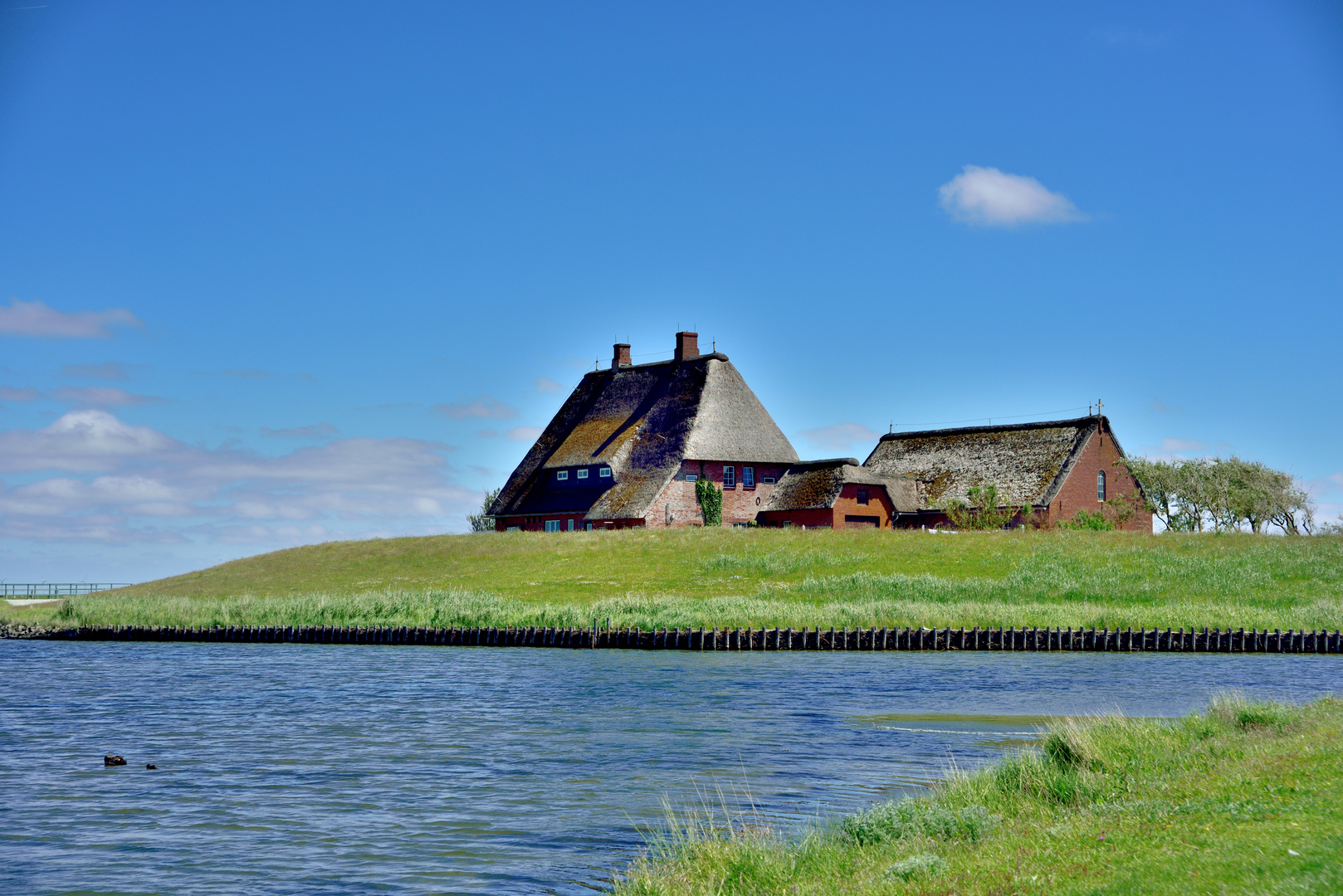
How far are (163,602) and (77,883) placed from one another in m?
46.3

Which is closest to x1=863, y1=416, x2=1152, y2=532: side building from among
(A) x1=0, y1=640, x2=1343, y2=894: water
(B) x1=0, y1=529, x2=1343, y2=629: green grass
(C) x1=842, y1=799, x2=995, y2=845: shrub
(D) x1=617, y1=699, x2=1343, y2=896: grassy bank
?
(B) x1=0, y1=529, x2=1343, y2=629: green grass

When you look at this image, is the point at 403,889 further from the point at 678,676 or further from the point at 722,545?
the point at 722,545

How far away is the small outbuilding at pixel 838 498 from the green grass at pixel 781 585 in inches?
277

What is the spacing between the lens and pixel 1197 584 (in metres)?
49.8

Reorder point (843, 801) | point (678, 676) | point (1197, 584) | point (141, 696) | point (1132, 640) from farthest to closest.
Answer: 1. point (1197, 584)
2. point (1132, 640)
3. point (678, 676)
4. point (141, 696)
5. point (843, 801)

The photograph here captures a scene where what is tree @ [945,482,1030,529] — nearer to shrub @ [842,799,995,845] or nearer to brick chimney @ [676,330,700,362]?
brick chimney @ [676,330,700,362]

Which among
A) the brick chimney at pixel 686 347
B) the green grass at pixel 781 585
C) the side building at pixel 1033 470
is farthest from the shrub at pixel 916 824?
the brick chimney at pixel 686 347

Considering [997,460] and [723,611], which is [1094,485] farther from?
[723,611]

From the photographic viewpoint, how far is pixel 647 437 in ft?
243

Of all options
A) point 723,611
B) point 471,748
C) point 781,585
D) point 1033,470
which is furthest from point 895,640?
point 1033,470

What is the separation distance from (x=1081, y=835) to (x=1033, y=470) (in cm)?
6123

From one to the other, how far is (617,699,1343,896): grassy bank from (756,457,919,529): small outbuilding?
52.4 m

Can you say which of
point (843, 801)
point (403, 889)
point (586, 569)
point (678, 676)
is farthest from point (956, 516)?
point (403, 889)

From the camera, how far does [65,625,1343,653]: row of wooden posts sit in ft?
125
